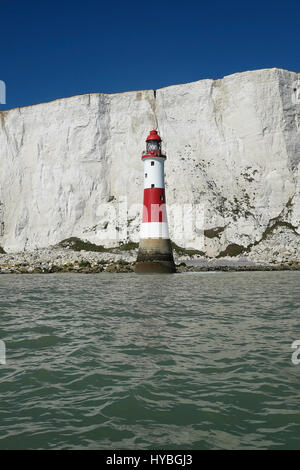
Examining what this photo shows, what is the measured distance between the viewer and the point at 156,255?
3009 centimetres

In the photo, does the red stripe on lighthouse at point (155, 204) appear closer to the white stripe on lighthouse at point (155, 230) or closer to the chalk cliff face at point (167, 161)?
the white stripe on lighthouse at point (155, 230)

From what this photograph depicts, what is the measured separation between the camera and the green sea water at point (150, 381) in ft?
14.0

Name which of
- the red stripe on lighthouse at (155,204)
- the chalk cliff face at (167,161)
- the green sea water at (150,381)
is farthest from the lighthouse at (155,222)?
the chalk cliff face at (167,161)

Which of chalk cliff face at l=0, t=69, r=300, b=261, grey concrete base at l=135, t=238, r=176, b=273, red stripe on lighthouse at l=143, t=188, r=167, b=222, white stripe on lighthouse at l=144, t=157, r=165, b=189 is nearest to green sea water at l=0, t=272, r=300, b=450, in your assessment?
grey concrete base at l=135, t=238, r=176, b=273

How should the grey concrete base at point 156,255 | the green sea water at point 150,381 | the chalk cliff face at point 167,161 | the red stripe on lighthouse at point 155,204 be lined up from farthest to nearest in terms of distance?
the chalk cliff face at point 167,161, the grey concrete base at point 156,255, the red stripe on lighthouse at point 155,204, the green sea water at point 150,381

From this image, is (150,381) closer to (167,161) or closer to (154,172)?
(154,172)

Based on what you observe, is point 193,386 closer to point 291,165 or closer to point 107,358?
point 107,358

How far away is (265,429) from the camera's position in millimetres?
4363

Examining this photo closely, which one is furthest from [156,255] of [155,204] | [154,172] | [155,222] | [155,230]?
[154,172]

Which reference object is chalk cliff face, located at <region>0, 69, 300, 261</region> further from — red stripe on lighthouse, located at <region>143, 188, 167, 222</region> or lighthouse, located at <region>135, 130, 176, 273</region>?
red stripe on lighthouse, located at <region>143, 188, 167, 222</region>

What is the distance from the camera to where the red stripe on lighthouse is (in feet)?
97.5

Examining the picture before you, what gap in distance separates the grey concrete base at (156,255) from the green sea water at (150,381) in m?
18.2
